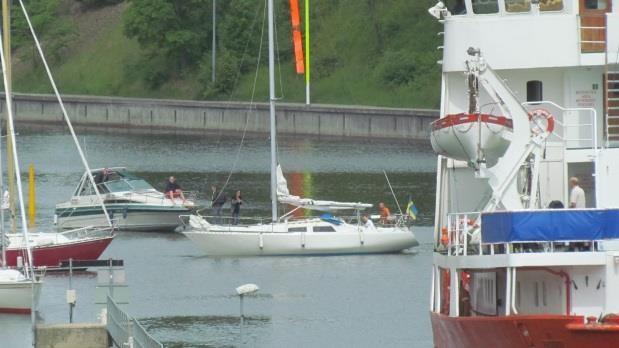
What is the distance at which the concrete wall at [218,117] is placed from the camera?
131875mm

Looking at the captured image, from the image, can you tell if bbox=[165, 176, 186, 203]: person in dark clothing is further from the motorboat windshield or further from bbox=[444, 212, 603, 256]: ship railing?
bbox=[444, 212, 603, 256]: ship railing

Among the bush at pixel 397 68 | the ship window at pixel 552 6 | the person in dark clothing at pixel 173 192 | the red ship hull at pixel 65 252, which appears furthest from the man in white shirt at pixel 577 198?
the bush at pixel 397 68

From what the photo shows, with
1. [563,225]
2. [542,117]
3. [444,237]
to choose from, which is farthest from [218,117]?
[563,225]

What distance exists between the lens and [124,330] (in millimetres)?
38562

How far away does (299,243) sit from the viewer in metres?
68.9

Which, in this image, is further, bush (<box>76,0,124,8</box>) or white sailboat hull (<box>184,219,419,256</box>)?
bush (<box>76,0,124,8</box>)

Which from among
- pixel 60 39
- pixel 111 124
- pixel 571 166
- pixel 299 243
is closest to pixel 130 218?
pixel 299 243

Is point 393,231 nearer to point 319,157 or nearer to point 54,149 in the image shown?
point 319,157

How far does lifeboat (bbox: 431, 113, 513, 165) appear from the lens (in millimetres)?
34500

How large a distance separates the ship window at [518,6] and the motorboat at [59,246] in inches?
1040

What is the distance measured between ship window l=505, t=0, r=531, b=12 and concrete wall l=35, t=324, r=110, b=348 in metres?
11.3

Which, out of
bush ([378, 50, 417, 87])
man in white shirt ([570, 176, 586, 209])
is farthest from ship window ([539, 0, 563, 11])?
bush ([378, 50, 417, 87])


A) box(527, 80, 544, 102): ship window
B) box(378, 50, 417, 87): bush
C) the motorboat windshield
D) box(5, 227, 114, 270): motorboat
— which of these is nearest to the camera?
box(527, 80, 544, 102): ship window

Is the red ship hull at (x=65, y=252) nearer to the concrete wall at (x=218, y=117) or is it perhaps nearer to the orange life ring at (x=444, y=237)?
the orange life ring at (x=444, y=237)
